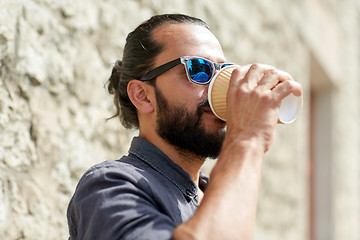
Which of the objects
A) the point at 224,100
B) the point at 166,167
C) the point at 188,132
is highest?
the point at 224,100

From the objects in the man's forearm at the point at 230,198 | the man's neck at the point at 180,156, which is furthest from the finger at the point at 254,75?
the man's neck at the point at 180,156

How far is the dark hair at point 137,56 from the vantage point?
1.72 metres

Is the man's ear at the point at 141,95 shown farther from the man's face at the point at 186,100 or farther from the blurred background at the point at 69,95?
the blurred background at the point at 69,95

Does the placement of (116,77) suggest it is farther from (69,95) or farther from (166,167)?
(166,167)

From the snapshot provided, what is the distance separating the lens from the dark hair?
67.7 inches

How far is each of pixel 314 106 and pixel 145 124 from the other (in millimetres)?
5718

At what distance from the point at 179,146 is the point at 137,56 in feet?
1.24

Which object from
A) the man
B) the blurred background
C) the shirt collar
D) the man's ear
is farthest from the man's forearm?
the blurred background

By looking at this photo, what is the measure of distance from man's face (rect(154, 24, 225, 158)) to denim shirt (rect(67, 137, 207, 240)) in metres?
0.09

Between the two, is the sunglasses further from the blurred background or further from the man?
the blurred background

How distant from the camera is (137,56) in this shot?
5.76 feet

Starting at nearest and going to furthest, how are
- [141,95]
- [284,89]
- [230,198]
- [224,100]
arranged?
1. [230,198]
2. [284,89]
3. [224,100]
4. [141,95]

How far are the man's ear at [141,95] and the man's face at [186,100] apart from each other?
0.13 feet

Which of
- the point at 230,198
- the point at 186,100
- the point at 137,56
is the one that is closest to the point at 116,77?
the point at 137,56
